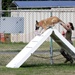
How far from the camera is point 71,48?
52.9 ft

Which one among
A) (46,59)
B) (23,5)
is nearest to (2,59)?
(46,59)

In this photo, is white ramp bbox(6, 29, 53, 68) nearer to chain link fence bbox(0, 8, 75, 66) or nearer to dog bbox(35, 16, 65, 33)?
dog bbox(35, 16, 65, 33)

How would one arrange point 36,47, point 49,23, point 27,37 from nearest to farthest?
point 36,47
point 49,23
point 27,37

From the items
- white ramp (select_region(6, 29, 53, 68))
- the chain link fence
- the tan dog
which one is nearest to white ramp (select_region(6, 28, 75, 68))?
white ramp (select_region(6, 29, 53, 68))

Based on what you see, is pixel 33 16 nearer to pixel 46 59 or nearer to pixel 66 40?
pixel 46 59

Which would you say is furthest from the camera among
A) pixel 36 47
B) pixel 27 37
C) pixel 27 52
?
pixel 27 37

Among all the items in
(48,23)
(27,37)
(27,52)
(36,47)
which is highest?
(48,23)

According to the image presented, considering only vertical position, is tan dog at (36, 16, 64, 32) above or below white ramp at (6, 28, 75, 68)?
above

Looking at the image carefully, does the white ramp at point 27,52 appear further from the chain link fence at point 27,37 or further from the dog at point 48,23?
the chain link fence at point 27,37

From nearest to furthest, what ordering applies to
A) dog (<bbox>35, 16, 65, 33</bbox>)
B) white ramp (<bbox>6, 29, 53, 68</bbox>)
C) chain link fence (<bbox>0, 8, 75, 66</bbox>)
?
white ramp (<bbox>6, 29, 53, 68</bbox>) → dog (<bbox>35, 16, 65, 33</bbox>) → chain link fence (<bbox>0, 8, 75, 66</bbox>)

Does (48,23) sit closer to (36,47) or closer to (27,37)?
(36,47)

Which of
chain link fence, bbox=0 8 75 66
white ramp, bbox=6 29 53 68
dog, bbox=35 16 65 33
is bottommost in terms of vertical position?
chain link fence, bbox=0 8 75 66

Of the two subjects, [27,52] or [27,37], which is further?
[27,37]

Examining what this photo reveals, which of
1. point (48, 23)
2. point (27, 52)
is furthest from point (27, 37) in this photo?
point (27, 52)
